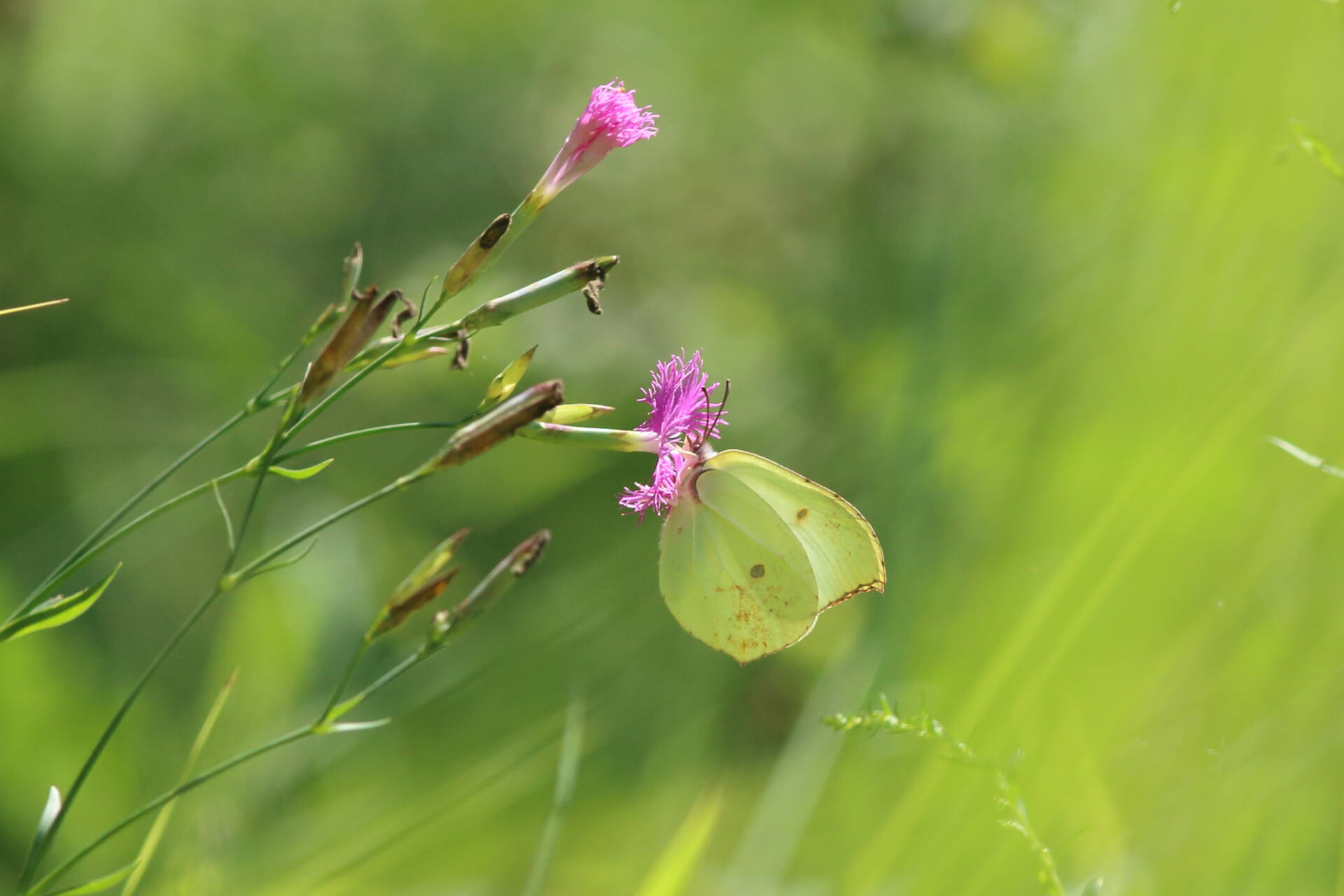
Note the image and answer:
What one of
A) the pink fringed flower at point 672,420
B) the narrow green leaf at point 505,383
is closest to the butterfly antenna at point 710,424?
the pink fringed flower at point 672,420

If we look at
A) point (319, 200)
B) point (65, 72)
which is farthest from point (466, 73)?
point (65, 72)

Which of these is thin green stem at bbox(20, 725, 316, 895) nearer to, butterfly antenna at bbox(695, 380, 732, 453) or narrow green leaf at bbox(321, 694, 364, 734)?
narrow green leaf at bbox(321, 694, 364, 734)

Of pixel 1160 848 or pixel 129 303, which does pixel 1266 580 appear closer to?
pixel 1160 848

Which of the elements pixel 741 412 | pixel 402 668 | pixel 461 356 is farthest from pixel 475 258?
pixel 741 412

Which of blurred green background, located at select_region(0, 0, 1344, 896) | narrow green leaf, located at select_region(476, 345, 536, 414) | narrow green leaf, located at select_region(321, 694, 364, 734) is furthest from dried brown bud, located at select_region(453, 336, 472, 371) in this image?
blurred green background, located at select_region(0, 0, 1344, 896)

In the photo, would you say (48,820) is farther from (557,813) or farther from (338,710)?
(557,813)

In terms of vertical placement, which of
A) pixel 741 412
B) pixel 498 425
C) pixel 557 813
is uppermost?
pixel 498 425
